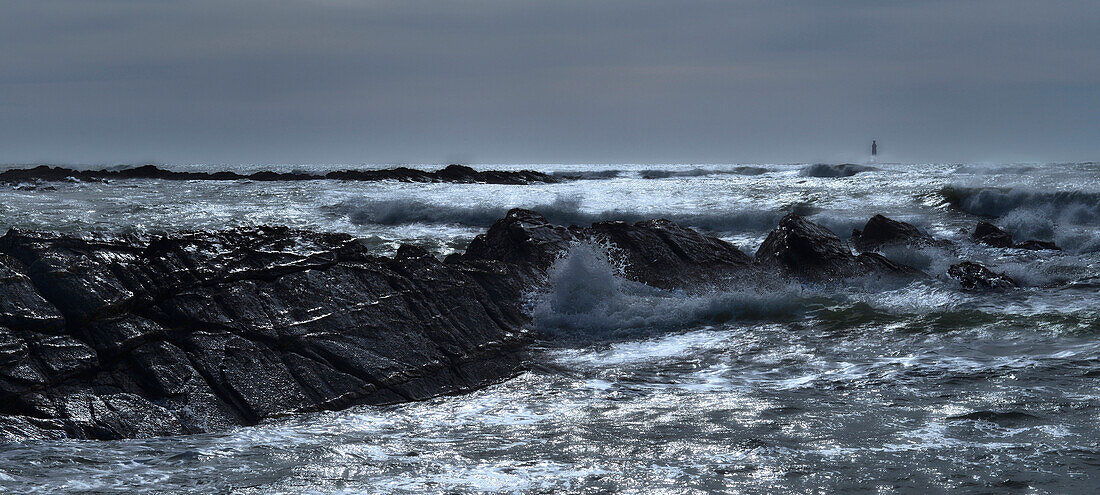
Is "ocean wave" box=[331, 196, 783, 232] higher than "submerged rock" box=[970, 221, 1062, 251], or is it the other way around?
"ocean wave" box=[331, 196, 783, 232]

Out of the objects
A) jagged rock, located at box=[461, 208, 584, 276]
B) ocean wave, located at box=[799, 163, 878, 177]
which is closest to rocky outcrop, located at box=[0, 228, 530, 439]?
jagged rock, located at box=[461, 208, 584, 276]

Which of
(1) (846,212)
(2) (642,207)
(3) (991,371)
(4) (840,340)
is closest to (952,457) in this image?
(3) (991,371)

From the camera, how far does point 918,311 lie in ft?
31.5

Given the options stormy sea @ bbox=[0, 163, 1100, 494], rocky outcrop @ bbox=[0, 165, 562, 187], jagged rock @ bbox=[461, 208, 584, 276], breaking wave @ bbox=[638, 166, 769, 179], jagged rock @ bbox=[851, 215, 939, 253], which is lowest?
stormy sea @ bbox=[0, 163, 1100, 494]

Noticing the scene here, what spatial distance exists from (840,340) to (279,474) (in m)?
5.95

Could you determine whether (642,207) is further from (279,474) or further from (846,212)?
(279,474)

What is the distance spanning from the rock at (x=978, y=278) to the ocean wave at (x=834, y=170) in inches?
1214

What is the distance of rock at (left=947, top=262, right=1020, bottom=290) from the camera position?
35.3 ft

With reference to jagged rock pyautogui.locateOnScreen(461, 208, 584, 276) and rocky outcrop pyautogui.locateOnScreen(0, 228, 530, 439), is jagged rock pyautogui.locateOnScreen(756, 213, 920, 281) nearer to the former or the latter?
jagged rock pyautogui.locateOnScreen(461, 208, 584, 276)

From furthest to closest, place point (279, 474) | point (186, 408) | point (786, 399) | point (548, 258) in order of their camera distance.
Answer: point (548, 258) < point (786, 399) < point (186, 408) < point (279, 474)

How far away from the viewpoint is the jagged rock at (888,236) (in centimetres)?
1394

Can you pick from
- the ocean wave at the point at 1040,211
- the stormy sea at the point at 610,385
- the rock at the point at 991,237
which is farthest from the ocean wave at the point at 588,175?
the stormy sea at the point at 610,385

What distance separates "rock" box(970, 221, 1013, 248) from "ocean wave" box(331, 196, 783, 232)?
5.49 meters

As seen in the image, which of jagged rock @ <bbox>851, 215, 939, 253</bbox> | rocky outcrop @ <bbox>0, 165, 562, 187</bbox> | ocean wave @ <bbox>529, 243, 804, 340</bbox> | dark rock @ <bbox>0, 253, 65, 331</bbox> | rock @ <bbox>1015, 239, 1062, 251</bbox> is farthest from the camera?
rocky outcrop @ <bbox>0, 165, 562, 187</bbox>
